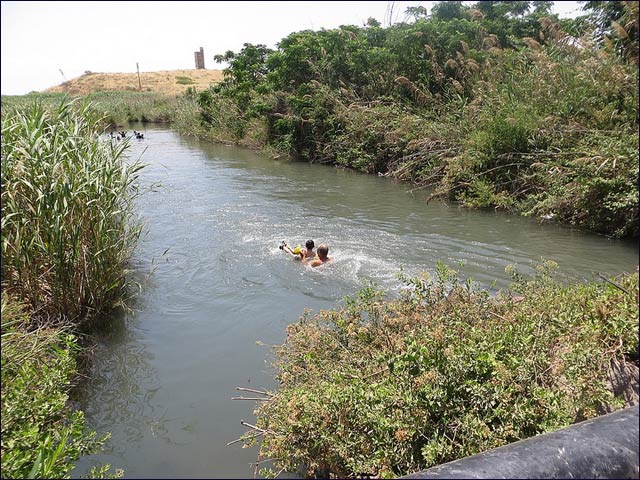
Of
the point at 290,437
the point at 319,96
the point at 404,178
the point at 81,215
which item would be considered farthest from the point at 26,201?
the point at 319,96

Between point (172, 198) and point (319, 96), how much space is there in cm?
743

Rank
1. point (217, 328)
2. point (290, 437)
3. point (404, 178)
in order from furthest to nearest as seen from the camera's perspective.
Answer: point (404, 178), point (217, 328), point (290, 437)

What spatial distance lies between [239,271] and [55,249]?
3.47m

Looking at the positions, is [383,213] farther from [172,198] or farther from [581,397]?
[581,397]

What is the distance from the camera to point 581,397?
3334mm

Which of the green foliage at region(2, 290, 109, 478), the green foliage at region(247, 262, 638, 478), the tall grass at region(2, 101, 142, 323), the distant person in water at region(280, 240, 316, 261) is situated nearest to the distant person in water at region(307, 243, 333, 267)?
the distant person in water at region(280, 240, 316, 261)

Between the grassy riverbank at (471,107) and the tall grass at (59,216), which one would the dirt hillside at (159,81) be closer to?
the grassy riverbank at (471,107)

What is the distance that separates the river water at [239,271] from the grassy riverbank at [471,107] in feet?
2.26

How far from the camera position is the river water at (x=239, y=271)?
4.55 metres

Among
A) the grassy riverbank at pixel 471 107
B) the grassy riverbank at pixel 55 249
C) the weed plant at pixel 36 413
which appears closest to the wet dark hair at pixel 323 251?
the grassy riverbank at pixel 55 249

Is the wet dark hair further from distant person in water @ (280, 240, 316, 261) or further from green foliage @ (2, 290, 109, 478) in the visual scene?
green foliage @ (2, 290, 109, 478)

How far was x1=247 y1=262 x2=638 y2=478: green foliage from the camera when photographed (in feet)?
10.7

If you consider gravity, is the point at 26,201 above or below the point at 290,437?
above

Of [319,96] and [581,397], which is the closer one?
[581,397]
